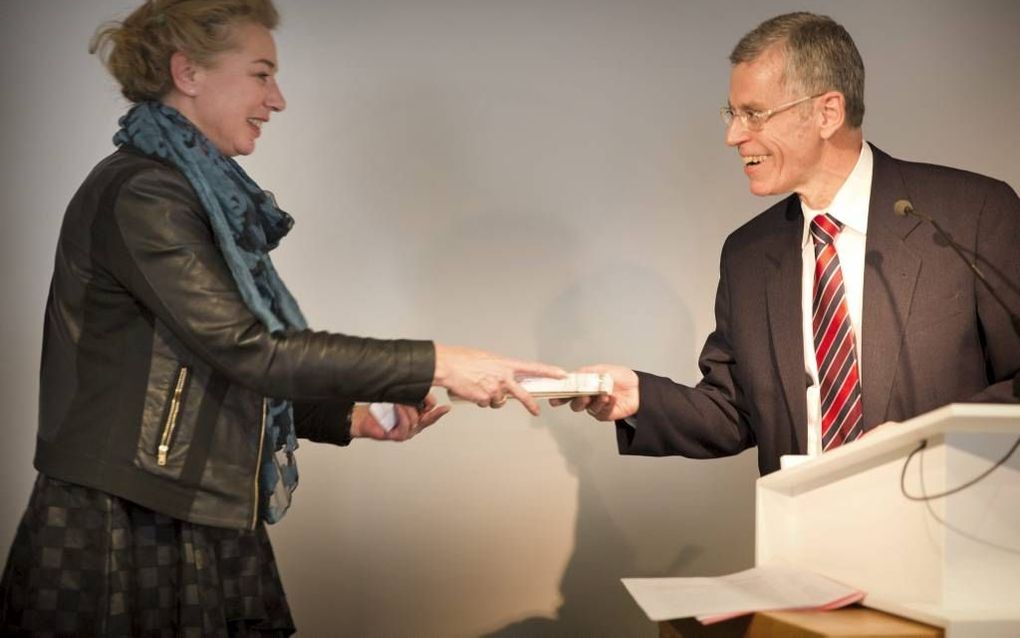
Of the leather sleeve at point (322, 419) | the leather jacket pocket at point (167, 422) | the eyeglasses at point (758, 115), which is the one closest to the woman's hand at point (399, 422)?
the leather sleeve at point (322, 419)

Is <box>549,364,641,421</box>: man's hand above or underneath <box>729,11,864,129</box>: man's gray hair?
underneath

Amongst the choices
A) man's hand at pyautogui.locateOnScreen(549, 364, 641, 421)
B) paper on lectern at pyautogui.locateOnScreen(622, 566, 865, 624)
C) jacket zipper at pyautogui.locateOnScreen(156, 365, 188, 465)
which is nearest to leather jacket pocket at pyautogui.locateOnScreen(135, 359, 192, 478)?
jacket zipper at pyautogui.locateOnScreen(156, 365, 188, 465)

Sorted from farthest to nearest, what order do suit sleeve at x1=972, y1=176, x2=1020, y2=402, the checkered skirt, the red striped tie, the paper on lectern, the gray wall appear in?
the gray wall < the red striped tie < suit sleeve at x1=972, y1=176, x2=1020, y2=402 < the checkered skirt < the paper on lectern

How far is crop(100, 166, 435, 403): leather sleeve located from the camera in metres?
1.83

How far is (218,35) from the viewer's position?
215 centimetres

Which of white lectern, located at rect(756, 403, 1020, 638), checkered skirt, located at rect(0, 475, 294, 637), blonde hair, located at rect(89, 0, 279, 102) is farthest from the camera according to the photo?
blonde hair, located at rect(89, 0, 279, 102)

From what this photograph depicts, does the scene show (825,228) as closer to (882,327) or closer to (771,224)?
(771,224)

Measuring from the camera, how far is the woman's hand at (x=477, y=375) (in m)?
1.99

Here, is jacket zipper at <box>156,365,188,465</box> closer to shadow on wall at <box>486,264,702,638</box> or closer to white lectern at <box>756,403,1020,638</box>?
white lectern at <box>756,403,1020,638</box>

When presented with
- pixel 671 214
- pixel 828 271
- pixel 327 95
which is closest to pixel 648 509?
pixel 671 214

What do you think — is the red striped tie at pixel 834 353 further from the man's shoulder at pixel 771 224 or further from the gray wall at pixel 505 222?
the gray wall at pixel 505 222

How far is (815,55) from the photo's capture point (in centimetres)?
258

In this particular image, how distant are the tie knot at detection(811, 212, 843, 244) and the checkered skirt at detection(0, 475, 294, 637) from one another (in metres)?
1.50

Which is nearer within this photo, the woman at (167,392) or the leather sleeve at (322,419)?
the woman at (167,392)
